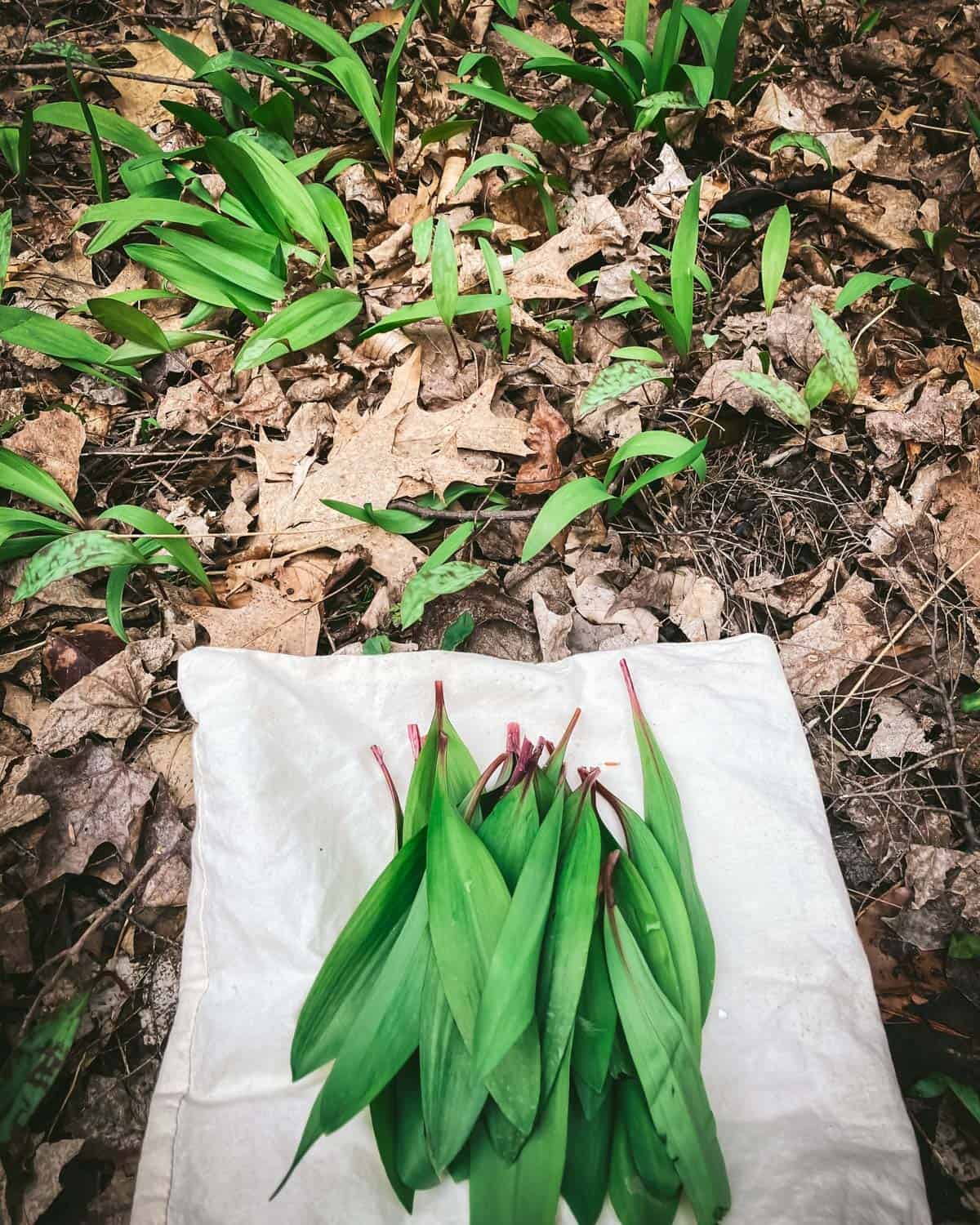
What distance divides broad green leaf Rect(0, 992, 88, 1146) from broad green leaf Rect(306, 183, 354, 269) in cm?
126

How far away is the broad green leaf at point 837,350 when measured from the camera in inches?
44.0

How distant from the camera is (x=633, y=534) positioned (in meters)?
1.17

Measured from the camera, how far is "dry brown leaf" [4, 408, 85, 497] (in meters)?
1.20

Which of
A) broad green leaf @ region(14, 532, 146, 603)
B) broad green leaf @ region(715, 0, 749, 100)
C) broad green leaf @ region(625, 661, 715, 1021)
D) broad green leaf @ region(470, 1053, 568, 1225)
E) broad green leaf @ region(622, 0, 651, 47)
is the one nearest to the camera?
broad green leaf @ region(470, 1053, 568, 1225)

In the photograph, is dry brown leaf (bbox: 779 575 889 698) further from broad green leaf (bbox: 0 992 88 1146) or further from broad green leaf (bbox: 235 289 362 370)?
broad green leaf (bbox: 0 992 88 1146)

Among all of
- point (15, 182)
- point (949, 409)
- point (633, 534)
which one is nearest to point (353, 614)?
point (633, 534)

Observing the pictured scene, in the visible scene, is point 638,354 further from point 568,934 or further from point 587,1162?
point 587,1162

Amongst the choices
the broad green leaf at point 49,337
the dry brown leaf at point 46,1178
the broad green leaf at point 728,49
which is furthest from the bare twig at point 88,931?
the broad green leaf at point 728,49

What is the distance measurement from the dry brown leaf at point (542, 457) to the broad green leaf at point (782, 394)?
11.7 inches

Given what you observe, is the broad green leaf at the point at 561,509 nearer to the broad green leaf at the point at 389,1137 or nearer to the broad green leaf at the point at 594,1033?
the broad green leaf at the point at 594,1033

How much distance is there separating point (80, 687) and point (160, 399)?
1.92ft

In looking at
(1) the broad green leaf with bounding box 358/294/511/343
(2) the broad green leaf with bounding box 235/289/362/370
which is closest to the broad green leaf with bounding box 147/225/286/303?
(2) the broad green leaf with bounding box 235/289/362/370

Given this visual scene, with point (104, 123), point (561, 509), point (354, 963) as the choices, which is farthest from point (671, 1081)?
point (104, 123)

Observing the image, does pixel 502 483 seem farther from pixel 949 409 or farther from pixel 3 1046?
pixel 3 1046
